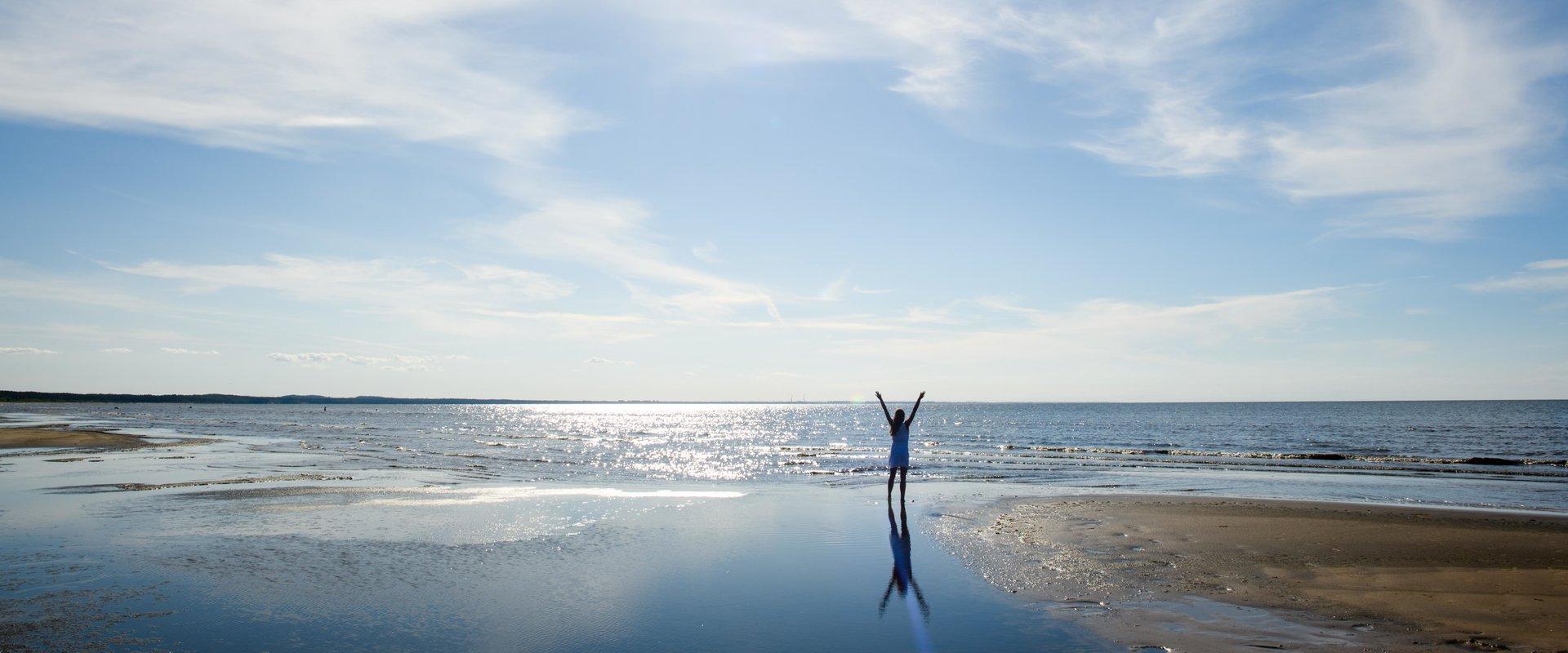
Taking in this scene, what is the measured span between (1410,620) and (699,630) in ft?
24.3

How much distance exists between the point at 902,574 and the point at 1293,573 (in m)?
5.35

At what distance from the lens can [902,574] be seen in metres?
10.9

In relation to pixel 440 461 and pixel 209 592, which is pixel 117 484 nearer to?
pixel 440 461

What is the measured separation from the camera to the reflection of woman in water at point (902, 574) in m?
8.96

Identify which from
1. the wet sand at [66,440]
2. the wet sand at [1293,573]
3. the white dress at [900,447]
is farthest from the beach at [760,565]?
the wet sand at [66,440]

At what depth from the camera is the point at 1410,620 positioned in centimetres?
857

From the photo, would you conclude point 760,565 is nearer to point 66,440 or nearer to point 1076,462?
point 1076,462

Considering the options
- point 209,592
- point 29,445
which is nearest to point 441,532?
point 209,592

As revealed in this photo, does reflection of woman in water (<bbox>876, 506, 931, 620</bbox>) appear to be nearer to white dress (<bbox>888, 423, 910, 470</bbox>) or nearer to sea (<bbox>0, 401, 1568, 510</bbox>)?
white dress (<bbox>888, 423, 910, 470</bbox>)

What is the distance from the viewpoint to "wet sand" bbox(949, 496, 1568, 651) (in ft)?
26.6

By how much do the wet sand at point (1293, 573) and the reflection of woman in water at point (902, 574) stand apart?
40.9 inches

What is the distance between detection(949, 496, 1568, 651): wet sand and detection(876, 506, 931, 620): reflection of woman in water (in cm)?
104

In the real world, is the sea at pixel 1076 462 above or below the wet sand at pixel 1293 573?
below

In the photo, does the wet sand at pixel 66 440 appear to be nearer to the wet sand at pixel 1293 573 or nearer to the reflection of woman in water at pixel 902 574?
the reflection of woman in water at pixel 902 574
